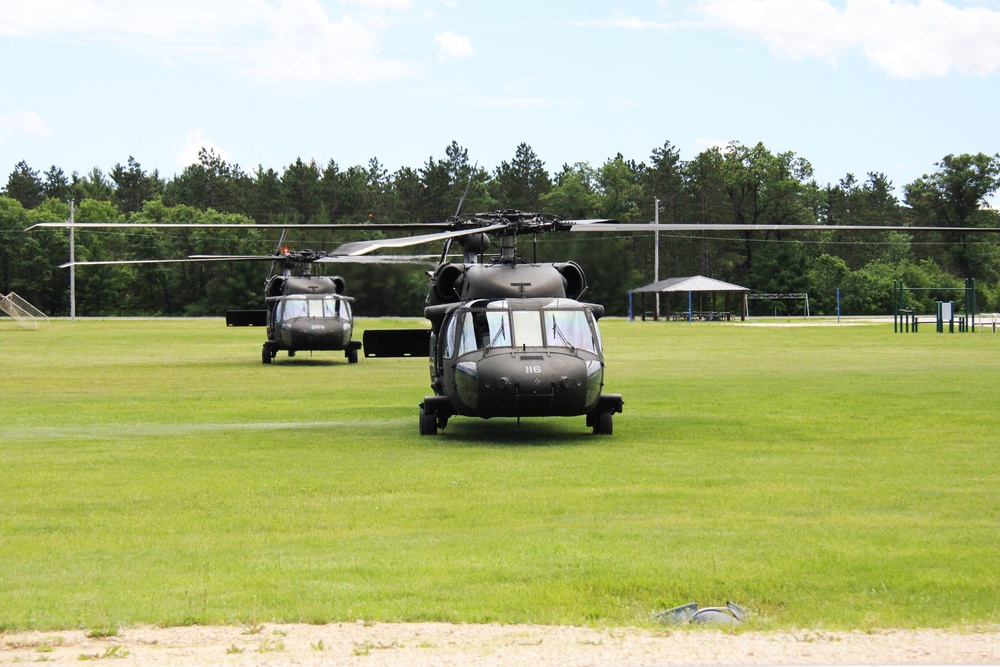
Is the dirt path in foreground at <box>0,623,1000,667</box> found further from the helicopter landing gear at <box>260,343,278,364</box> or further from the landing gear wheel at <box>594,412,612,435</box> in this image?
the helicopter landing gear at <box>260,343,278,364</box>

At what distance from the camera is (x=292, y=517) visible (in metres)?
10.9

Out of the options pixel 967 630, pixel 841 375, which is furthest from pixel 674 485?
pixel 841 375

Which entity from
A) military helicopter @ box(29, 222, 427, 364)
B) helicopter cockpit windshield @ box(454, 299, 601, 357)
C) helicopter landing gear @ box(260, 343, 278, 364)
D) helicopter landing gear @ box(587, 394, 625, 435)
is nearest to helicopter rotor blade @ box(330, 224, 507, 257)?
helicopter cockpit windshield @ box(454, 299, 601, 357)

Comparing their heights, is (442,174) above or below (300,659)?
above

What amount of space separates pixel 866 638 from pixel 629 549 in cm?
267

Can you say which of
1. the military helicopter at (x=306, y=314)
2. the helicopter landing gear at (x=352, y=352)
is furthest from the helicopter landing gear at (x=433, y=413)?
the helicopter landing gear at (x=352, y=352)

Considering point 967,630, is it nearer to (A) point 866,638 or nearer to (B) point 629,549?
(A) point 866,638

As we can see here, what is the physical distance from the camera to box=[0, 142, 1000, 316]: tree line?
103 m

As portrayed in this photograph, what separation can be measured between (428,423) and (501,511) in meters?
6.20

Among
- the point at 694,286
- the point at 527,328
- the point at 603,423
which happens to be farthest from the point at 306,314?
the point at 694,286

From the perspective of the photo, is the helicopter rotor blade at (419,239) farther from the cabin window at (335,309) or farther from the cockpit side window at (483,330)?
the cabin window at (335,309)

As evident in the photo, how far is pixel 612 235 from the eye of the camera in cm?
8688

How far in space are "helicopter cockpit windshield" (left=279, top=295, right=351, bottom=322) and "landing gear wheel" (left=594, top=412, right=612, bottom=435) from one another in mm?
19250

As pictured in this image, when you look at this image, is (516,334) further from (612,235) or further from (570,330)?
(612,235)
